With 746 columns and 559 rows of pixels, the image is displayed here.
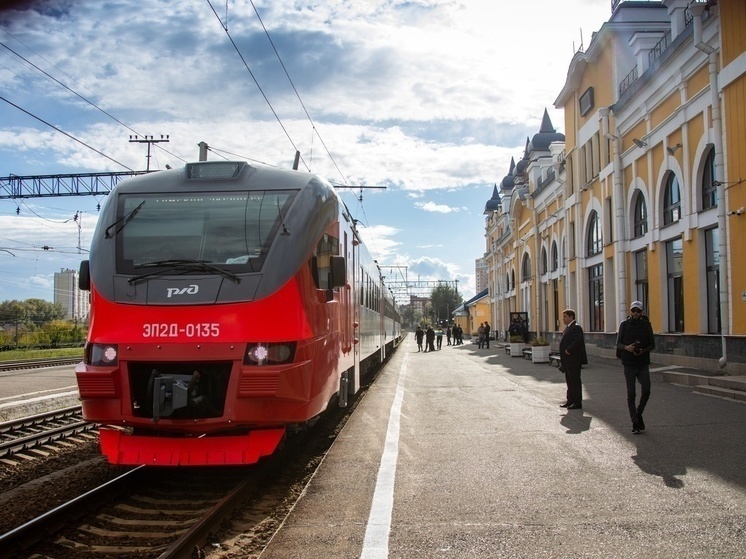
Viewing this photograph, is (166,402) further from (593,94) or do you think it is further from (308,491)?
(593,94)

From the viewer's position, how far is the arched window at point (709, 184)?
18.3 meters

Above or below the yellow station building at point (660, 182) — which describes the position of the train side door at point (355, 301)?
below

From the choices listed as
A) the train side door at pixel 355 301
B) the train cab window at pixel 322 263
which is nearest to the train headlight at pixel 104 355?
the train cab window at pixel 322 263

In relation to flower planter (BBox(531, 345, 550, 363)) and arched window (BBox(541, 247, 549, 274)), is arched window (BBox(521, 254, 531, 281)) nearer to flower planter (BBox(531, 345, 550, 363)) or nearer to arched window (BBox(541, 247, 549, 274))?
arched window (BBox(541, 247, 549, 274))

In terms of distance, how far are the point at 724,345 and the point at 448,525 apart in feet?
44.1

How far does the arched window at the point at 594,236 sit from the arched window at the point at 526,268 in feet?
52.5

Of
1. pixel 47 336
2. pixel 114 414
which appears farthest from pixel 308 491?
pixel 47 336

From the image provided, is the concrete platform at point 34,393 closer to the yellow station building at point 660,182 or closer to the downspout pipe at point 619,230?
the yellow station building at point 660,182

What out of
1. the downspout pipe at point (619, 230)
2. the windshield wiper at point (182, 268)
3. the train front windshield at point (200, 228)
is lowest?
the windshield wiper at point (182, 268)

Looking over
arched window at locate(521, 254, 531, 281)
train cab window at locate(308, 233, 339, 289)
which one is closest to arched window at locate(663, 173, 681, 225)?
train cab window at locate(308, 233, 339, 289)

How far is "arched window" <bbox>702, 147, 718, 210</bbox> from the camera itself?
60.0ft

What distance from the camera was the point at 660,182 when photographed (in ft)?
71.2

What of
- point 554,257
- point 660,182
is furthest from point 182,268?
point 554,257

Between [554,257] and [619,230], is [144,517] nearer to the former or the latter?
[619,230]
